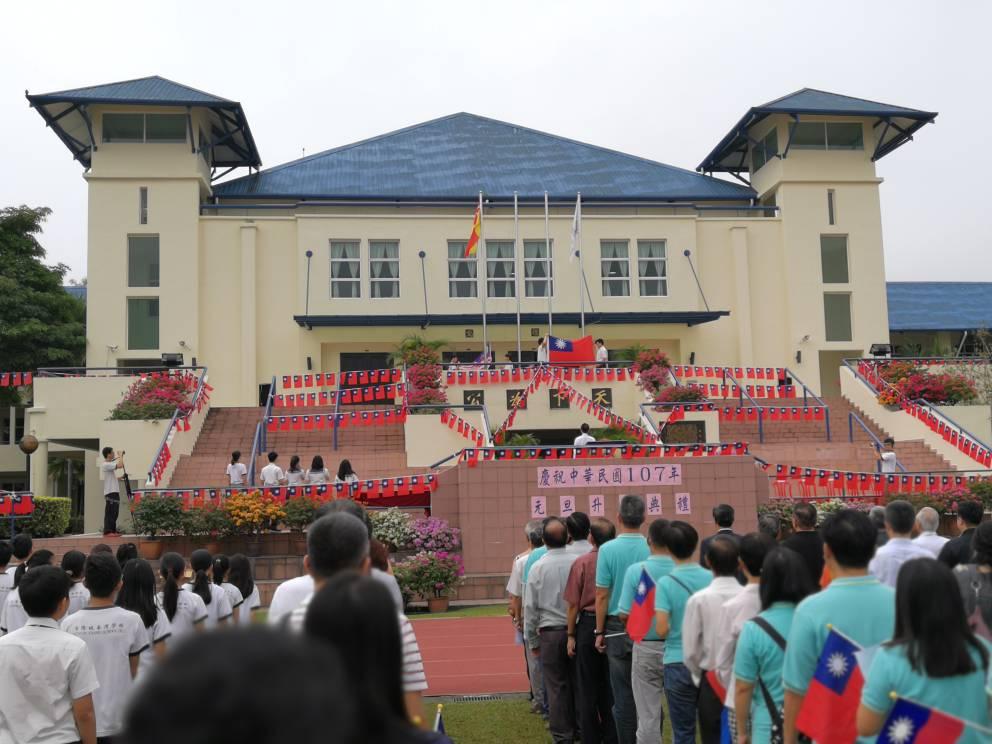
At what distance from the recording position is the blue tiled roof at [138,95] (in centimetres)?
2955

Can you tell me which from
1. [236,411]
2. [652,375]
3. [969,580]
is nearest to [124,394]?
[236,411]

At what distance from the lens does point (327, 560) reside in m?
3.81

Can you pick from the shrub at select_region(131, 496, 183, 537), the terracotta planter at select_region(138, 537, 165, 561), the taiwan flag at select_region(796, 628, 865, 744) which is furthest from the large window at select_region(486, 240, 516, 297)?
the taiwan flag at select_region(796, 628, 865, 744)

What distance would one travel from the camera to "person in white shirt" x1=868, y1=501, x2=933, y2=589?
640cm

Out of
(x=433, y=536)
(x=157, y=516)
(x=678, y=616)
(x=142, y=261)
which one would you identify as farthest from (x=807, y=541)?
(x=142, y=261)

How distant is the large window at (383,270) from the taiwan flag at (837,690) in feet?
90.7

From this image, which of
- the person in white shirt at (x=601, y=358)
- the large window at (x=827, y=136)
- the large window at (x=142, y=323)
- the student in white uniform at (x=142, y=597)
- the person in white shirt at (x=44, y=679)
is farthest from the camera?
the large window at (x=827, y=136)

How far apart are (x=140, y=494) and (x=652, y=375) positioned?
12941 millimetres

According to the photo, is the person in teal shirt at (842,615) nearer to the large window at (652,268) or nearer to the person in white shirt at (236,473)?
the person in white shirt at (236,473)

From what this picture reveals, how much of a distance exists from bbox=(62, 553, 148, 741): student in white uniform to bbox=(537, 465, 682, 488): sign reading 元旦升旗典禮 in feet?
41.2

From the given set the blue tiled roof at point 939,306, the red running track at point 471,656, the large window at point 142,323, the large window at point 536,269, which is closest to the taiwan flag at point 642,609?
the red running track at point 471,656

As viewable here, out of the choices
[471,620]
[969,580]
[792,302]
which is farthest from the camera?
[792,302]

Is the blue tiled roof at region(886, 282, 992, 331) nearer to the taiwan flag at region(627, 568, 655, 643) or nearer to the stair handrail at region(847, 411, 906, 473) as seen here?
the stair handrail at region(847, 411, 906, 473)

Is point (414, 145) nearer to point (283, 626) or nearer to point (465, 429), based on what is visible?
point (465, 429)
